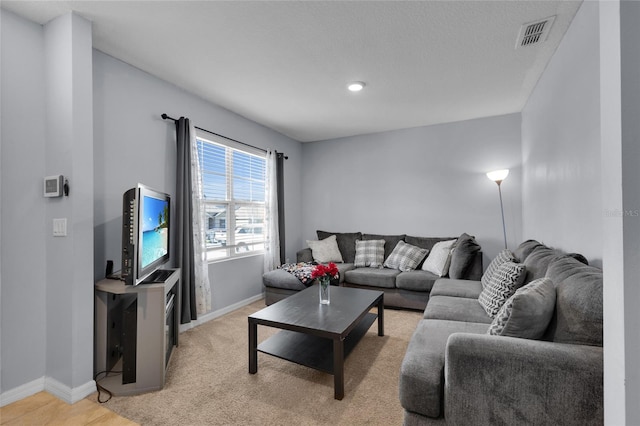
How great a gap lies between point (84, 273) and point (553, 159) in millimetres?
3700

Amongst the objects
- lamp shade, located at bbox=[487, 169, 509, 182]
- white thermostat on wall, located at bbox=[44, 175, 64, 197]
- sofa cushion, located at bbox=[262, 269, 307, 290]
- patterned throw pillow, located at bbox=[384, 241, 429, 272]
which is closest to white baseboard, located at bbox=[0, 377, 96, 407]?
white thermostat on wall, located at bbox=[44, 175, 64, 197]

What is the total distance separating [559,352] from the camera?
1.18 m

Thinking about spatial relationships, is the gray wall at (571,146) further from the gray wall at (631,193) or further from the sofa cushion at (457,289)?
the gray wall at (631,193)

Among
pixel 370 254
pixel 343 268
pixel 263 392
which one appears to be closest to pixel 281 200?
pixel 343 268

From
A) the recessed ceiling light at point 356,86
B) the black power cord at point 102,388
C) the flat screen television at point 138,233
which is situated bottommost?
the black power cord at point 102,388

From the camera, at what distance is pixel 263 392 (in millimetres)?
1979

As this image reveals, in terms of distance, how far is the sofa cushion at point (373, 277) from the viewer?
3712mm

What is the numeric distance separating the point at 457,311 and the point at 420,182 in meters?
2.61

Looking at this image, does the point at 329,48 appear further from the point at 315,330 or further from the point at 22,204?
the point at 22,204

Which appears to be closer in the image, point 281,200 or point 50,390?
point 50,390

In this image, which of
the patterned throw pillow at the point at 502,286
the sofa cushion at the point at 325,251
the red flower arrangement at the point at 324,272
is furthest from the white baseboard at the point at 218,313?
the patterned throw pillow at the point at 502,286

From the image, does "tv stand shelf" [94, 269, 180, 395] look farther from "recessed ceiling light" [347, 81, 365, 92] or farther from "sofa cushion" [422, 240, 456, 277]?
"sofa cushion" [422, 240, 456, 277]

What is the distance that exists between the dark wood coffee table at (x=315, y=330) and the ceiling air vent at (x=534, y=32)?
2382 mm

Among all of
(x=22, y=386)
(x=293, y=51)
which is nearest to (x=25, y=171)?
(x=22, y=386)
